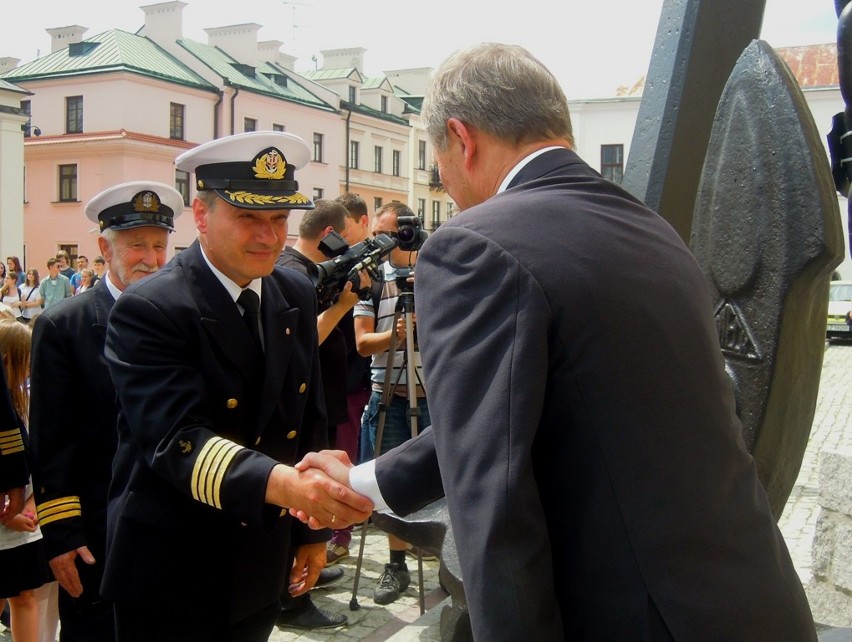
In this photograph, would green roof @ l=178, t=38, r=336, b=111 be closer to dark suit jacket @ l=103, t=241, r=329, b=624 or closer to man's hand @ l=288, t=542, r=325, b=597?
man's hand @ l=288, t=542, r=325, b=597

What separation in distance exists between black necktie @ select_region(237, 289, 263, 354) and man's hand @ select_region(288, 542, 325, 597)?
27.2 inches

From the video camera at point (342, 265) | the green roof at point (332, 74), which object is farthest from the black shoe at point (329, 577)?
the green roof at point (332, 74)

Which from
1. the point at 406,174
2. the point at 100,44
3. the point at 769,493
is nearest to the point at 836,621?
the point at 769,493

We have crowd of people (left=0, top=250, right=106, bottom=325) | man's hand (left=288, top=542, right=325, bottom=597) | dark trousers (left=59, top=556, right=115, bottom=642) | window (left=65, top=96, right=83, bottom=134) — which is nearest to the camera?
man's hand (left=288, top=542, right=325, bottom=597)

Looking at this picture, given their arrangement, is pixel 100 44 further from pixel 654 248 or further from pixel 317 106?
pixel 654 248

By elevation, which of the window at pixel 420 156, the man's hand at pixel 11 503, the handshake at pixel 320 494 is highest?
the window at pixel 420 156

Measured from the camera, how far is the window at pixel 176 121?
36156 mm

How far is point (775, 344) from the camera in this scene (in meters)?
2.50

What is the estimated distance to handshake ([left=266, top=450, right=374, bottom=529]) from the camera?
2199 mm

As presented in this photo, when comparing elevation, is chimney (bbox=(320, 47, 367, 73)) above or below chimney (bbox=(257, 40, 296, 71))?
A: above

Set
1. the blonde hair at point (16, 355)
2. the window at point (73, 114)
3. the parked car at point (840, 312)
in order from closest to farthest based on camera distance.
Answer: the blonde hair at point (16, 355) → the parked car at point (840, 312) → the window at point (73, 114)

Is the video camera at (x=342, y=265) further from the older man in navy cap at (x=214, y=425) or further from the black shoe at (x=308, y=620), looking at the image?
the older man in navy cap at (x=214, y=425)

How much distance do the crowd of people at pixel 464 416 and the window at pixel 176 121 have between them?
3445 cm

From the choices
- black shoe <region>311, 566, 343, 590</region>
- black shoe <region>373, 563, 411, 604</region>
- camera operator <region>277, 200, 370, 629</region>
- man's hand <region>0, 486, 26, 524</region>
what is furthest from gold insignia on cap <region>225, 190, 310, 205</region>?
black shoe <region>311, 566, 343, 590</region>
